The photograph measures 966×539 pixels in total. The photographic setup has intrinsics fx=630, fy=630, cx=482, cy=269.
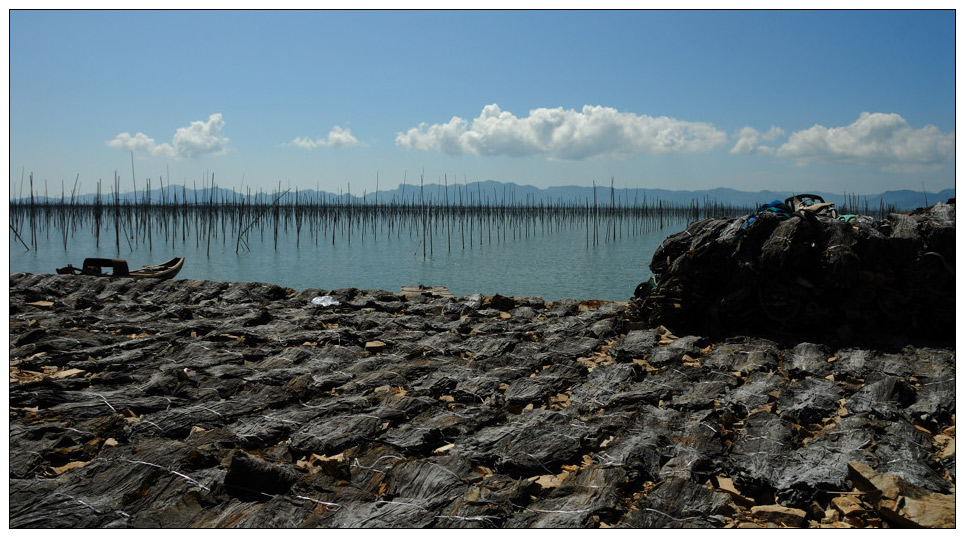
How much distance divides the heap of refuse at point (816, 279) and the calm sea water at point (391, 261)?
5.21 meters

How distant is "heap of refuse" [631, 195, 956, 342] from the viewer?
4676 millimetres

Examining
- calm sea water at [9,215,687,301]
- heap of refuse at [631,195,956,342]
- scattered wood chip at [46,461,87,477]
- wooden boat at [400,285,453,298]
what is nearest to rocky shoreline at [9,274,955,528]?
scattered wood chip at [46,461,87,477]

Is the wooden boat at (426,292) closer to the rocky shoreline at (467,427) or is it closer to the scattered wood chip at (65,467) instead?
the rocky shoreline at (467,427)

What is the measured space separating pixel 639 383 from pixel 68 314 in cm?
496

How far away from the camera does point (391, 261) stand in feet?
54.8

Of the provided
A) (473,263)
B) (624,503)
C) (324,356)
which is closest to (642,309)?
(324,356)

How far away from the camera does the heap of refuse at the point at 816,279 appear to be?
15.3 feet

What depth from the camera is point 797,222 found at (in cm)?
501

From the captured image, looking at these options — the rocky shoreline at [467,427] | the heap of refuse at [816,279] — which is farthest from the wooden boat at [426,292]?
the heap of refuse at [816,279]

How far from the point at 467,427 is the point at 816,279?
332 centimetres

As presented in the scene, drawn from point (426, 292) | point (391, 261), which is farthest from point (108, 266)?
point (391, 261)

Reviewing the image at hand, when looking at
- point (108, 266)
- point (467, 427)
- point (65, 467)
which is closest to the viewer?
point (65, 467)

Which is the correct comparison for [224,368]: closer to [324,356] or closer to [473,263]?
→ [324,356]

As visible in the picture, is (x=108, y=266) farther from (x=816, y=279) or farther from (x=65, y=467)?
(x=816, y=279)
